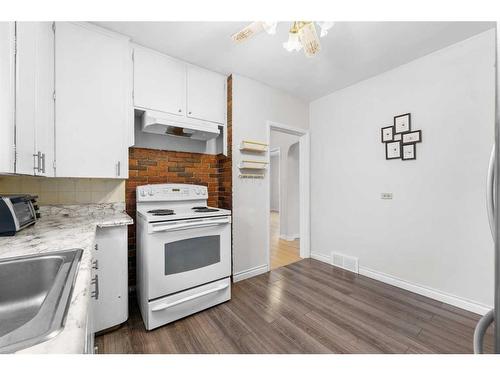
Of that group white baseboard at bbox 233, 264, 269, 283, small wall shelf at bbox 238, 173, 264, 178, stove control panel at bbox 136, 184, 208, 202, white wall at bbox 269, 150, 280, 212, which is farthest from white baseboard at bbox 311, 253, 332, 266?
white wall at bbox 269, 150, 280, 212

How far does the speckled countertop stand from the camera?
42 centimetres

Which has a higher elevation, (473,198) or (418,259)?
(473,198)

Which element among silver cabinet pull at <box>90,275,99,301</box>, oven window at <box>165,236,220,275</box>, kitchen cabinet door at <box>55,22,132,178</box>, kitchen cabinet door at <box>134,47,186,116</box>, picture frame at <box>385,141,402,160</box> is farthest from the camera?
picture frame at <box>385,141,402,160</box>

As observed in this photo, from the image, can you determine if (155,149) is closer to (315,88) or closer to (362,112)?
(315,88)

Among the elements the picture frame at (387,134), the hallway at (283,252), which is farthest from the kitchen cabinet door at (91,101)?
the picture frame at (387,134)

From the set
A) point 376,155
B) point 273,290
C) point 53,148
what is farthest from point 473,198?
point 53,148

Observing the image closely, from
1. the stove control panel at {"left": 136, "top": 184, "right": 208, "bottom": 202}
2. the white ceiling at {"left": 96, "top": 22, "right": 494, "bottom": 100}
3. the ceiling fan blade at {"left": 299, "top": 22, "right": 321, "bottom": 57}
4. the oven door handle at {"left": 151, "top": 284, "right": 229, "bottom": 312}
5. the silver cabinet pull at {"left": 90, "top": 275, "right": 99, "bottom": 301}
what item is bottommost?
the oven door handle at {"left": 151, "top": 284, "right": 229, "bottom": 312}

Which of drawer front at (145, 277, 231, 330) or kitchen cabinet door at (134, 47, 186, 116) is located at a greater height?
kitchen cabinet door at (134, 47, 186, 116)

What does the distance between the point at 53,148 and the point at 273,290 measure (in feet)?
7.52

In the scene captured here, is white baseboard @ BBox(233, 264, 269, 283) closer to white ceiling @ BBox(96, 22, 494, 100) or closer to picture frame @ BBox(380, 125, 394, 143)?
picture frame @ BBox(380, 125, 394, 143)

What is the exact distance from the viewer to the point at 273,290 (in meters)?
2.36

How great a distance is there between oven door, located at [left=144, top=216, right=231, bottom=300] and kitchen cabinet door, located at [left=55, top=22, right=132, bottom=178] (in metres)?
0.69

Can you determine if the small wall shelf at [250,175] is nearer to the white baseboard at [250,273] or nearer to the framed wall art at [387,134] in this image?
the white baseboard at [250,273]
